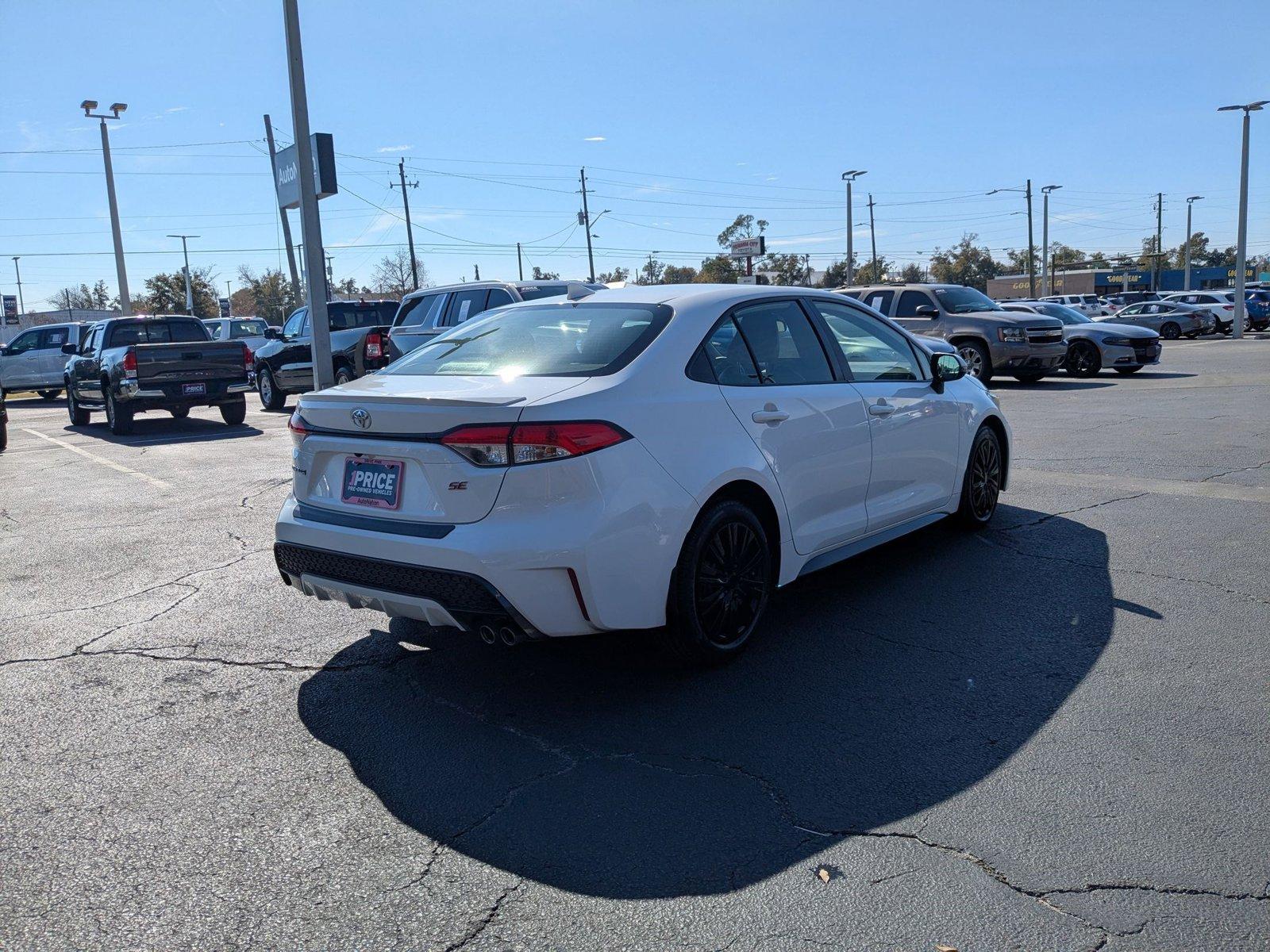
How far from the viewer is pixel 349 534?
13.9 ft

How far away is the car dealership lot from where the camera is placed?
282 cm

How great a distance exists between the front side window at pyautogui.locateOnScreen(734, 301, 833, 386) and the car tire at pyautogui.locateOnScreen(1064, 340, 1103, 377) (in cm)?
1722

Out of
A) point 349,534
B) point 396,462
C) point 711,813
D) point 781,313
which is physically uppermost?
point 781,313

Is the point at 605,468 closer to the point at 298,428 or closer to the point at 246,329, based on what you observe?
the point at 298,428

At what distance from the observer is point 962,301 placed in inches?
784

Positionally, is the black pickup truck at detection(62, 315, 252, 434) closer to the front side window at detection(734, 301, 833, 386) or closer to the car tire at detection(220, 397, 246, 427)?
the car tire at detection(220, 397, 246, 427)

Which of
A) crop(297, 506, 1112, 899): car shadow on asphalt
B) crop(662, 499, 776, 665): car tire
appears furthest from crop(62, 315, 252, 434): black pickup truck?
crop(662, 499, 776, 665): car tire

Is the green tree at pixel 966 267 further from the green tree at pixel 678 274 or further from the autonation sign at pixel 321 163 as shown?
the autonation sign at pixel 321 163

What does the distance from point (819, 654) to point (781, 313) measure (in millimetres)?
1754

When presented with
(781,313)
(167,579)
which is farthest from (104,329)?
(781,313)

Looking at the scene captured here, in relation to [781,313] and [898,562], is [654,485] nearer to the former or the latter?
[781,313]

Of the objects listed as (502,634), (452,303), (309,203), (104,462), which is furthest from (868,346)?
(309,203)

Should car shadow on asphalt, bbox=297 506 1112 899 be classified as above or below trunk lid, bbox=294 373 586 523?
below

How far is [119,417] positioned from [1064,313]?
19.0 m
